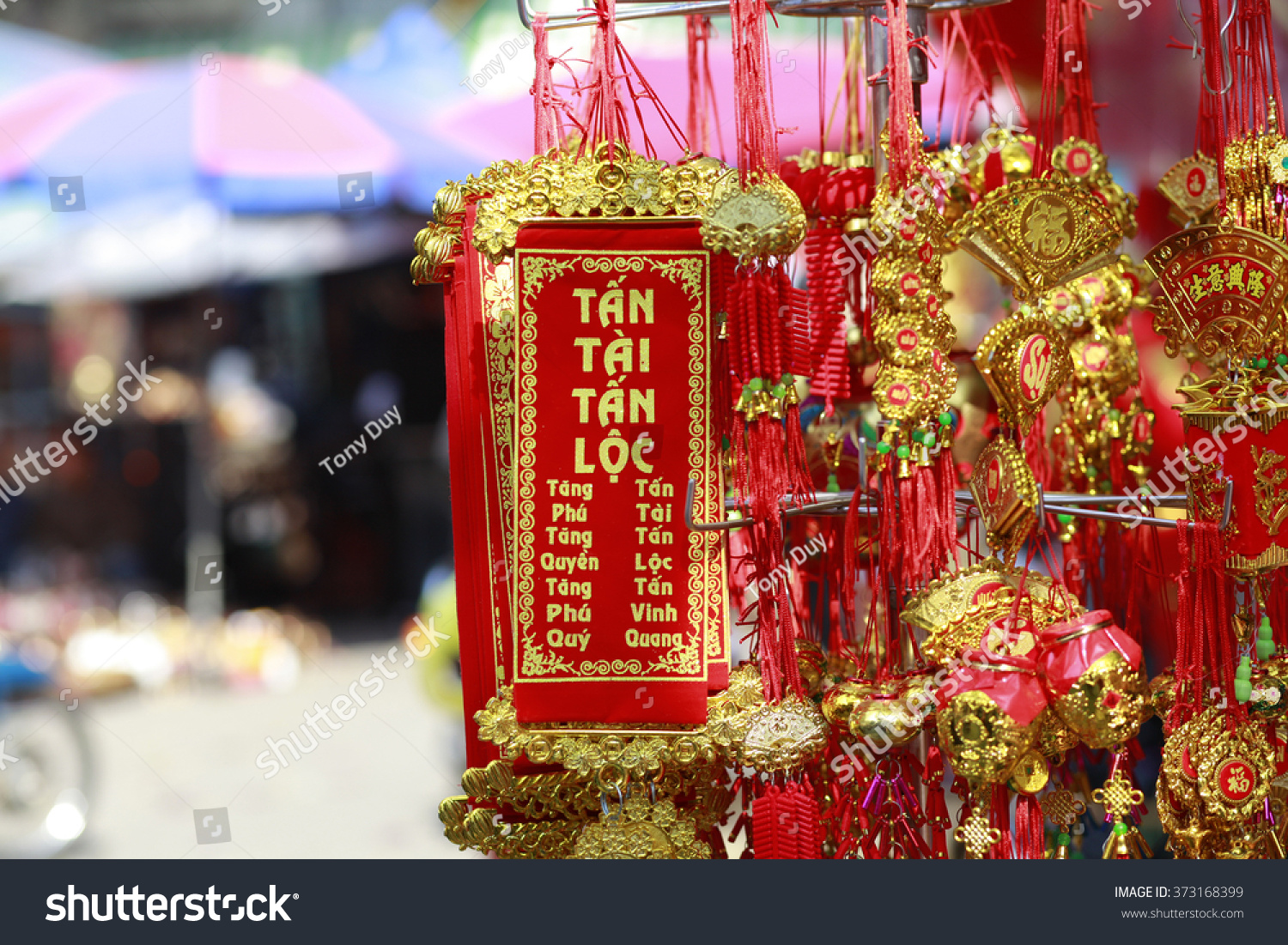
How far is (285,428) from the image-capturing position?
4.89 meters

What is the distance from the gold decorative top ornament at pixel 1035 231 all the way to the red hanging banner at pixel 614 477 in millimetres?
362

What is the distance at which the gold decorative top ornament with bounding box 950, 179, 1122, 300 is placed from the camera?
5.11ft

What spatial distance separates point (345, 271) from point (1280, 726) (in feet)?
12.8

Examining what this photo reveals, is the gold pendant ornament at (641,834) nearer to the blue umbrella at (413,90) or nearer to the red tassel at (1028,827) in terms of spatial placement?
the red tassel at (1028,827)

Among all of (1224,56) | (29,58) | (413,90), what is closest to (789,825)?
(1224,56)

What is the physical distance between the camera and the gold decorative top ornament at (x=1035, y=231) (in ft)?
5.11

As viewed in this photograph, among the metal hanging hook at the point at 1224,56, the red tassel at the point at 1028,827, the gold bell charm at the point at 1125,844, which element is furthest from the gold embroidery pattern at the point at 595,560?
the metal hanging hook at the point at 1224,56

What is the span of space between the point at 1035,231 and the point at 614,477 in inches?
24.0

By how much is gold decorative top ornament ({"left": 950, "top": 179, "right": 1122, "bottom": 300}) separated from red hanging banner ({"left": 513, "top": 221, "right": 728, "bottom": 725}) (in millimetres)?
362

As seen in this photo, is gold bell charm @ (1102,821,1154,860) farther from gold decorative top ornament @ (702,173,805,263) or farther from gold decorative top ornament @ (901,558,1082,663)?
gold decorative top ornament @ (702,173,805,263)

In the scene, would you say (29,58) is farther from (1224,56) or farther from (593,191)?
(1224,56)

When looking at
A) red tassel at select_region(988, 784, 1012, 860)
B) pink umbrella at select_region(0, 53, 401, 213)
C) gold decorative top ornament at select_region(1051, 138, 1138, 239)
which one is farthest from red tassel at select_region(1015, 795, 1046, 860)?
pink umbrella at select_region(0, 53, 401, 213)

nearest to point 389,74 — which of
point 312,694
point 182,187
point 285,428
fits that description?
point 182,187

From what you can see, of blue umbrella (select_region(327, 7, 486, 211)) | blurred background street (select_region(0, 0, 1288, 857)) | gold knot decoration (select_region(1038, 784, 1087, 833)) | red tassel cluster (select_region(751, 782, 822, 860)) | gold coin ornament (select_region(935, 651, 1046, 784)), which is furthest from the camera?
blue umbrella (select_region(327, 7, 486, 211))
